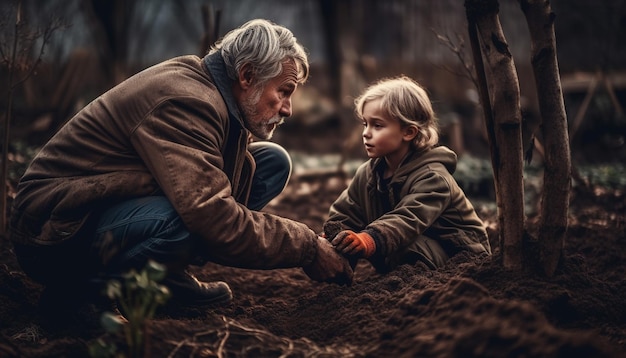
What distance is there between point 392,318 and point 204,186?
902mm

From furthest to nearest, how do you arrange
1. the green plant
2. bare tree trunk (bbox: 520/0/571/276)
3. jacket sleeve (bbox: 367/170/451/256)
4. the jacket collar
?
jacket sleeve (bbox: 367/170/451/256) < the jacket collar < bare tree trunk (bbox: 520/0/571/276) < the green plant

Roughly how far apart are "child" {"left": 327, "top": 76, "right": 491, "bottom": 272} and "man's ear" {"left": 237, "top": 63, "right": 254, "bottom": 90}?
2.48 ft

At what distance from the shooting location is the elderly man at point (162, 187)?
8.80 feet

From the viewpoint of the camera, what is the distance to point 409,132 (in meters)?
3.51

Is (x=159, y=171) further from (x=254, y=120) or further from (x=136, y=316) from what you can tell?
(x=136, y=316)

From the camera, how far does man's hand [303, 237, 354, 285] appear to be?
3006 millimetres

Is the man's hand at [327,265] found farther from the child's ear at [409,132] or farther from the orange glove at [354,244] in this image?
the child's ear at [409,132]

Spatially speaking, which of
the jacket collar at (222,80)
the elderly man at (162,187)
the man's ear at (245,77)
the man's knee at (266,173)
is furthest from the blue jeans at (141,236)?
the man's knee at (266,173)

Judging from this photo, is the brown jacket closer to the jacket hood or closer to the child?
the child

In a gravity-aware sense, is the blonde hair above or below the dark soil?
Result: above

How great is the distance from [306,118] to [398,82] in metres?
8.17

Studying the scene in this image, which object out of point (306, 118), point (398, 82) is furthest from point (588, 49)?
point (398, 82)

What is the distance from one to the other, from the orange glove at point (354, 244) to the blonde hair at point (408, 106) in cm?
73

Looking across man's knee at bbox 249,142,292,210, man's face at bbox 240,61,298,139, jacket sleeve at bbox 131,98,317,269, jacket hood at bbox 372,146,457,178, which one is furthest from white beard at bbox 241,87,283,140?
jacket hood at bbox 372,146,457,178
